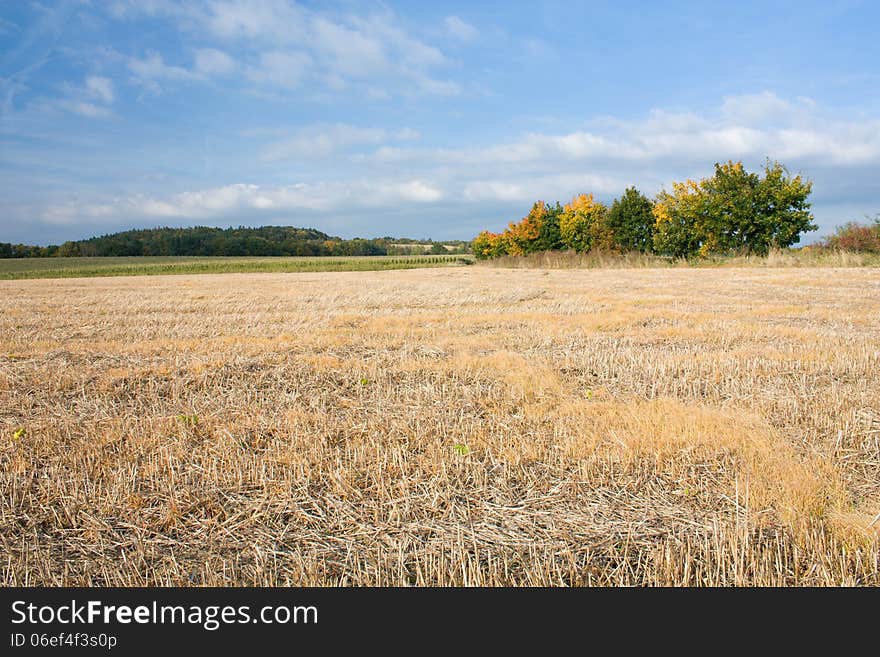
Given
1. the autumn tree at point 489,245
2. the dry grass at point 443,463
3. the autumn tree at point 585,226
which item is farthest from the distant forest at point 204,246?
the dry grass at point 443,463

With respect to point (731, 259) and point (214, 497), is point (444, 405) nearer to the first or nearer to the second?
point (214, 497)

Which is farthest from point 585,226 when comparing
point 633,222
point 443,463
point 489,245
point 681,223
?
point 443,463

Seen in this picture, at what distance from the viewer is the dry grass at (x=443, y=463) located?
361 cm

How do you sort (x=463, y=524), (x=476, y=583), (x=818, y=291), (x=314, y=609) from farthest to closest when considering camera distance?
1. (x=818, y=291)
2. (x=463, y=524)
3. (x=476, y=583)
4. (x=314, y=609)

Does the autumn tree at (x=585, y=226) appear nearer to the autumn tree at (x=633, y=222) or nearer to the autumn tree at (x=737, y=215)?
the autumn tree at (x=633, y=222)

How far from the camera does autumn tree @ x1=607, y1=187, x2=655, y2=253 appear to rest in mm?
58219

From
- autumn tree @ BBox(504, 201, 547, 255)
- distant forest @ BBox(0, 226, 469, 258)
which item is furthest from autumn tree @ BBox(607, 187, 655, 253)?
distant forest @ BBox(0, 226, 469, 258)

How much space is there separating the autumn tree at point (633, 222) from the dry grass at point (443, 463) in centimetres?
4997

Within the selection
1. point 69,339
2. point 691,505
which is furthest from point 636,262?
point 691,505

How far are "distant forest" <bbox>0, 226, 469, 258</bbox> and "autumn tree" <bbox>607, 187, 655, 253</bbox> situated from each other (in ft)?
292

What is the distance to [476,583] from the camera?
3340 millimetres

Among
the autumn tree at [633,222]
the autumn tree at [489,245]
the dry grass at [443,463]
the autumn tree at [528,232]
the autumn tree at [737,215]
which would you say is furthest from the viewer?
the autumn tree at [489,245]

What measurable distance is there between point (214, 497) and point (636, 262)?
49.7m

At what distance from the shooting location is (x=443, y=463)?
503 centimetres
